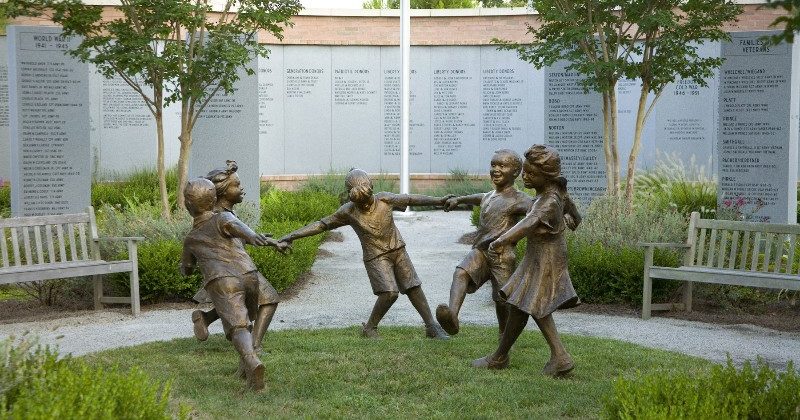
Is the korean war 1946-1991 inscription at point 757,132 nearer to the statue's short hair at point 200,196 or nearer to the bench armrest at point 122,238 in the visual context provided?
the bench armrest at point 122,238

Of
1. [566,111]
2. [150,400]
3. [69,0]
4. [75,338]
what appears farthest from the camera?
[566,111]

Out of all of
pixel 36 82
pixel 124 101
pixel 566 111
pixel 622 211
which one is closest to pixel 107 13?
pixel 124 101

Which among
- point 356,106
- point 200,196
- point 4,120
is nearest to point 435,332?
point 200,196

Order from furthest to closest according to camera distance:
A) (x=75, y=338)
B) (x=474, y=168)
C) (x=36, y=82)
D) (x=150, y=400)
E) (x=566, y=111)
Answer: (x=474, y=168)
(x=566, y=111)
(x=36, y=82)
(x=75, y=338)
(x=150, y=400)

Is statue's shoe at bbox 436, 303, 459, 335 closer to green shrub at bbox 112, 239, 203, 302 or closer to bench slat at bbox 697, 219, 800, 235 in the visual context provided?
bench slat at bbox 697, 219, 800, 235

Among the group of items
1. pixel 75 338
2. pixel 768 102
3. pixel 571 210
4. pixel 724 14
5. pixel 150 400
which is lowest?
pixel 75 338

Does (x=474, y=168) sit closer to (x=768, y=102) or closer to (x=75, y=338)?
(x=768, y=102)

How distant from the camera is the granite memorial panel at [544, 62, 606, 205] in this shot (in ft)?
49.8

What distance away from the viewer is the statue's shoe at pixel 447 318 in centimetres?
662

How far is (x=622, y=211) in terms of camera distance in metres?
12.2

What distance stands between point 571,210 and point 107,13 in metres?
15.3

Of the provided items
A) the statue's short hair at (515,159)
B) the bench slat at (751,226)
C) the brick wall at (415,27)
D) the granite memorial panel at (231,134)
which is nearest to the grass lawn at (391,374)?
the statue's short hair at (515,159)

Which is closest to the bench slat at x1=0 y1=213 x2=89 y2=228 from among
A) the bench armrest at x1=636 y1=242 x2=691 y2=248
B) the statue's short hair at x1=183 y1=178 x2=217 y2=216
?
the statue's short hair at x1=183 y1=178 x2=217 y2=216

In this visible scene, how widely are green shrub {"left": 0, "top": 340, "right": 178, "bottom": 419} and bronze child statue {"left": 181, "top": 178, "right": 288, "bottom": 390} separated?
4.66 feet
